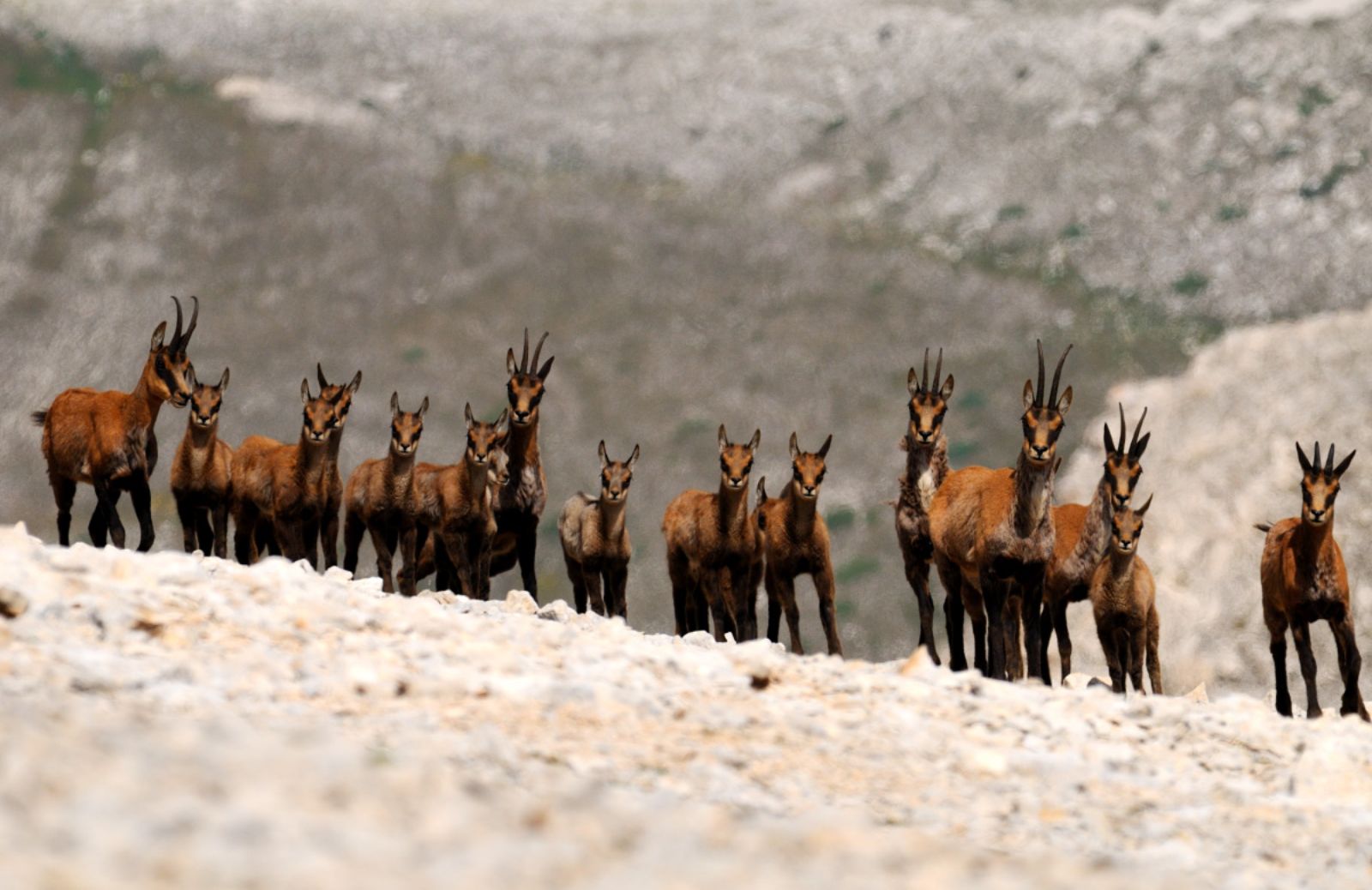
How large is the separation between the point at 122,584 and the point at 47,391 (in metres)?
42.4

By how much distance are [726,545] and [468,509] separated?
2.76 m

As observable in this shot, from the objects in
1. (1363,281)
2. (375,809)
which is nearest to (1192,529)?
(1363,281)

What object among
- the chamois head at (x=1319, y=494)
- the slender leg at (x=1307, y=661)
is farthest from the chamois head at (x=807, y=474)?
the slender leg at (x=1307, y=661)

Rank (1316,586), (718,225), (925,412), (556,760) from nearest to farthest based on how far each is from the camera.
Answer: (556,760), (1316,586), (925,412), (718,225)

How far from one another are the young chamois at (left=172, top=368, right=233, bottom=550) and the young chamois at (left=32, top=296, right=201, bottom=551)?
24 centimetres

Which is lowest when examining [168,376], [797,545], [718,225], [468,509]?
[797,545]

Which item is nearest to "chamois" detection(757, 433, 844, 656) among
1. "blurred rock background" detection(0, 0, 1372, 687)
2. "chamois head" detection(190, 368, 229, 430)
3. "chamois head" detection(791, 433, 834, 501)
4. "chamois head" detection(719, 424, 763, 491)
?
"chamois head" detection(791, 433, 834, 501)

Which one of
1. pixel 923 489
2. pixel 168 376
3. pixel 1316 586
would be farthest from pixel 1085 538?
pixel 168 376

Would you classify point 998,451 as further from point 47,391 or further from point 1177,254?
point 47,391

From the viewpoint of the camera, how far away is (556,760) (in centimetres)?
820

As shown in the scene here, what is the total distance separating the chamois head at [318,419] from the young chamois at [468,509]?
1.26 metres

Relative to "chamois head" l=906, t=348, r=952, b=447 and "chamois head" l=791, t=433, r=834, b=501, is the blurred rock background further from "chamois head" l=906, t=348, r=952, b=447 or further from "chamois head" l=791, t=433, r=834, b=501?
"chamois head" l=791, t=433, r=834, b=501

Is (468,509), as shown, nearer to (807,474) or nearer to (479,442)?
(479,442)

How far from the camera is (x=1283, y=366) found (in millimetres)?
40219
